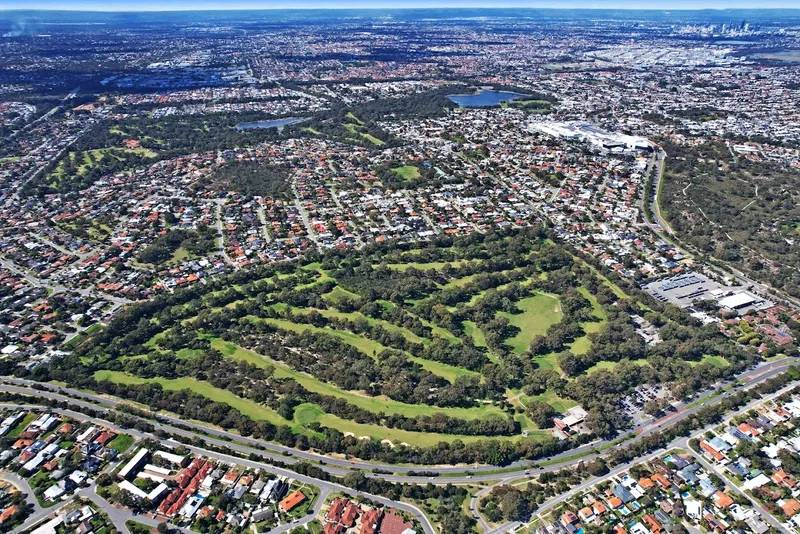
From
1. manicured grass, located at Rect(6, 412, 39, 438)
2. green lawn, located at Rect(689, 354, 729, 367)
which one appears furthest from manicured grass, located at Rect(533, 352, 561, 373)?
manicured grass, located at Rect(6, 412, 39, 438)

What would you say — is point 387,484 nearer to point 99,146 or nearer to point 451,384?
point 451,384

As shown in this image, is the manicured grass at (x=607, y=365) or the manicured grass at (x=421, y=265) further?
the manicured grass at (x=421, y=265)

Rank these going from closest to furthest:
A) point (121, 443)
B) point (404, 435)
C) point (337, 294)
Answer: point (121, 443) → point (404, 435) → point (337, 294)

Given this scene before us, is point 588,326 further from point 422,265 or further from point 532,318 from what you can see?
point 422,265

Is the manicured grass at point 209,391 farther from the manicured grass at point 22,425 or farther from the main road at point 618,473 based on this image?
the main road at point 618,473

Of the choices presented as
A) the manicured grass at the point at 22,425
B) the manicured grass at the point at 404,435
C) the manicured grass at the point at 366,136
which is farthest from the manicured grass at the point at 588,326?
the manicured grass at the point at 366,136

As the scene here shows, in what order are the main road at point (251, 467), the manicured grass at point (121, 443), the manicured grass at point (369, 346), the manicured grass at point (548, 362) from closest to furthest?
the main road at point (251, 467) → the manicured grass at point (121, 443) → the manicured grass at point (369, 346) → the manicured grass at point (548, 362)

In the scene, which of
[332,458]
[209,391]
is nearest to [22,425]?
[209,391]
